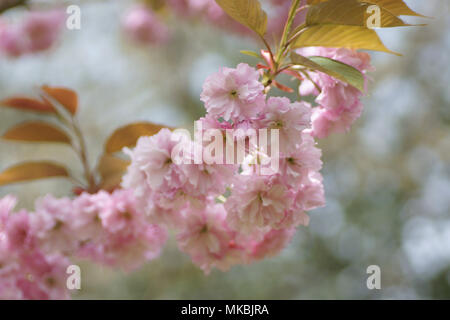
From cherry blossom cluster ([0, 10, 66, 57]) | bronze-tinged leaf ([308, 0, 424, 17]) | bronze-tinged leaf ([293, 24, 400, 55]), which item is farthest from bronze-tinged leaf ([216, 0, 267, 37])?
cherry blossom cluster ([0, 10, 66, 57])

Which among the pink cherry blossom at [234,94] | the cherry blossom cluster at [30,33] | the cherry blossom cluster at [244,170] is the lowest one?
the cherry blossom cluster at [244,170]

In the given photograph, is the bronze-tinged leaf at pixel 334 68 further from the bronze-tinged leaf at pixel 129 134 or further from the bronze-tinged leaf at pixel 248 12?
the bronze-tinged leaf at pixel 129 134

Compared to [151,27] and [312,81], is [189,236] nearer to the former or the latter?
[312,81]

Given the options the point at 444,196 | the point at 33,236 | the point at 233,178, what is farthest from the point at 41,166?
the point at 444,196

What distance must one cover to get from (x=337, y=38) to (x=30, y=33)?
7.86ft

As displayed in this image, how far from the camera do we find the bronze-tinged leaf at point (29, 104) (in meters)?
0.96

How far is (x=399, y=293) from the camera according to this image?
330cm

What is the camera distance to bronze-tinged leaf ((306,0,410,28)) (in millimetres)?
649

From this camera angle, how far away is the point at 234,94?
2.07ft

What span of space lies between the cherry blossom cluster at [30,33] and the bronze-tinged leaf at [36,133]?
1.85 meters

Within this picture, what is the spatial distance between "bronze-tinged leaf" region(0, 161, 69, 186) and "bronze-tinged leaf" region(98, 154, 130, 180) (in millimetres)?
101

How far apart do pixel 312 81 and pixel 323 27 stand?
94mm

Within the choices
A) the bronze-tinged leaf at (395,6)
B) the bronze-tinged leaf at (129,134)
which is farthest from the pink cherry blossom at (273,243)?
the bronze-tinged leaf at (395,6)

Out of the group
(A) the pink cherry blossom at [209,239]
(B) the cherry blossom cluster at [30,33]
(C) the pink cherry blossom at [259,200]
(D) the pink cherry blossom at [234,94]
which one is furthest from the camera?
(B) the cherry blossom cluster at [30,33]
